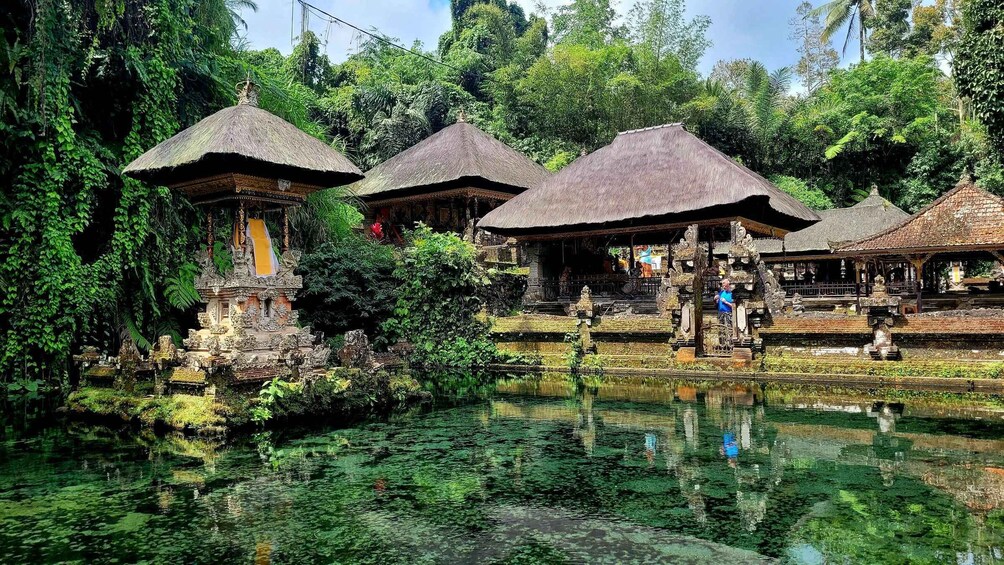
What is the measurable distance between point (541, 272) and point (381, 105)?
15.4 meters

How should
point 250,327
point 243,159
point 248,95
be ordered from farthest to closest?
point 248,95 < point 250,327 < point 243,159

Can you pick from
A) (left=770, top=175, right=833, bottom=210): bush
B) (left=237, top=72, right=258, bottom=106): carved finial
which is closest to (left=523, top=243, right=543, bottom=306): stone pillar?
(left=237, top=72, right=258, bottom=106): carved finial

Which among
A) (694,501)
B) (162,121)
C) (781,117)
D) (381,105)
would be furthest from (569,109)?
(694,501)

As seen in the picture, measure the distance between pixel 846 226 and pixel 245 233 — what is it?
62.7 feet

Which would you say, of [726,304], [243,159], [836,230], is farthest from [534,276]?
[836,230]

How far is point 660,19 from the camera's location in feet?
106

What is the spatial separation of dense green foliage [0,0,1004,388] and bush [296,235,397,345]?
0.04 m

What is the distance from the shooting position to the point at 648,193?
15320 millimetres

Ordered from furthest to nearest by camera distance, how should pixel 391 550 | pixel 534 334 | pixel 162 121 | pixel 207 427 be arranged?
pixel 534 334, pixel 162 121, pixel 207 427, pixel 391 550

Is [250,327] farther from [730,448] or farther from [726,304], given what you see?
[726,304]

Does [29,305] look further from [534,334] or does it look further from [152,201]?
[534,334]

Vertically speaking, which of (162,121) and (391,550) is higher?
(162,121)

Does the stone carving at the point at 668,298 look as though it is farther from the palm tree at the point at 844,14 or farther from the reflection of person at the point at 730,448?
the palm tree at the point at 844,14

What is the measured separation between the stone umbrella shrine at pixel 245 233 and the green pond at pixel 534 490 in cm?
109
